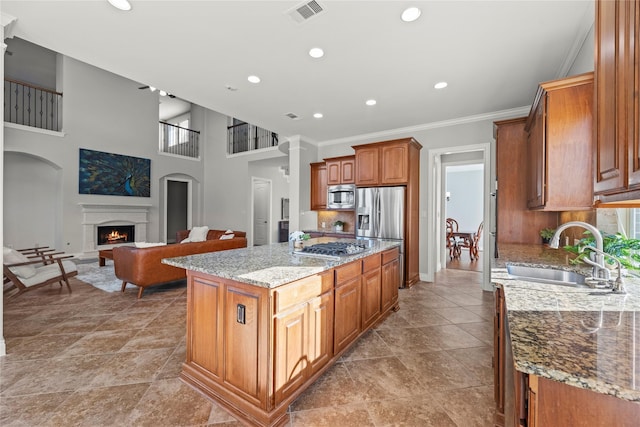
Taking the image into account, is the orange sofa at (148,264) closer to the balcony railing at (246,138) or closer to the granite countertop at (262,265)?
the granite countertop at (262,265)

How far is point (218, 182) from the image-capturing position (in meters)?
8.77

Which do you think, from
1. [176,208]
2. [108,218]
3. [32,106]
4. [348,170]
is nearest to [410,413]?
[348,170]

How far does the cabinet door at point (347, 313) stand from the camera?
2.16m

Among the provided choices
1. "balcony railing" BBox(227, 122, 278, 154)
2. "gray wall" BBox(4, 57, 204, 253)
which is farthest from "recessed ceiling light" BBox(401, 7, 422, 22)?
"gray wall" BBox(4, 57, 204, 253)

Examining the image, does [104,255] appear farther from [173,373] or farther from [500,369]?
[500,369]

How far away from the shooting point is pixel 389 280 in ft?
10.4

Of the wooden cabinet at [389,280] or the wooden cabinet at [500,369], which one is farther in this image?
the wooden cabinet at [389,280]

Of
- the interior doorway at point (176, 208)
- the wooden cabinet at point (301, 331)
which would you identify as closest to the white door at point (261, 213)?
the interior doorway at point (176, 208)

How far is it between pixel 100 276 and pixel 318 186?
4381 millimetres

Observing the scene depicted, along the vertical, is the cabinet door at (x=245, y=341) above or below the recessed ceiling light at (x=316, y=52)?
below

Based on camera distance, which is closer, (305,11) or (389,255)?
(305,11)

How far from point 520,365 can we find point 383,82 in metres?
3.29

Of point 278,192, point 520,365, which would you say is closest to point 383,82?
point 520,365

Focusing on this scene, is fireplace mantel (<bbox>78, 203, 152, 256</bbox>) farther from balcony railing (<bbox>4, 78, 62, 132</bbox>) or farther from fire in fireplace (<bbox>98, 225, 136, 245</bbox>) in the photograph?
balcony railing (<bbox>4, 78, 62, 132</bbox>)
